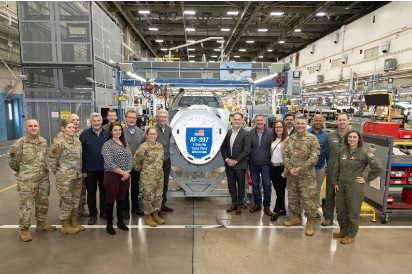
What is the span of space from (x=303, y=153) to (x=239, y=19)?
48.9 ft

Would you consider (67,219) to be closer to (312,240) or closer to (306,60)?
(312,240)

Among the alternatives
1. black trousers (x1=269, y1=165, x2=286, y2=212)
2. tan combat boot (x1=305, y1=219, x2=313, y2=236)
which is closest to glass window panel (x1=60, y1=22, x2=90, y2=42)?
black trousers (x1=269, y1=165, x2=286, y2=212)

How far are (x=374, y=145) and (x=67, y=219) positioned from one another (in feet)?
16.4

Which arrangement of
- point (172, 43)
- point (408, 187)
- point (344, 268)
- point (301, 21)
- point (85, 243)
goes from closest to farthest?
point (344, 268), point (85, 243), point (408, 187), point (301, 21), point (172, 43)

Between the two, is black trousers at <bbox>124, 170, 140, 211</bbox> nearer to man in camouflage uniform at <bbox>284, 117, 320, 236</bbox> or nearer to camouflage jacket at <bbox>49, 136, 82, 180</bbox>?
camouflage jacket at <bbox>49, 136, 82, 180</bbox>

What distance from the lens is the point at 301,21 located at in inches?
691

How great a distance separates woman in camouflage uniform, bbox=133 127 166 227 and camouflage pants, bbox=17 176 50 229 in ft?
4.29

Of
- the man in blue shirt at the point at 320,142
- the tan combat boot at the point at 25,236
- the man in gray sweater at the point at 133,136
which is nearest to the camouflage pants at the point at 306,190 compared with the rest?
the man in blue shirt at the point at 320,142

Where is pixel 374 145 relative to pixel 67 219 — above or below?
above

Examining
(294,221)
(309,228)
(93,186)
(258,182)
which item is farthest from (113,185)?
(309,228)

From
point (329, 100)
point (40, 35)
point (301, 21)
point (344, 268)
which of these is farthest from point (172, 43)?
point (344, 268)

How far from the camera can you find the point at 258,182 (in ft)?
15.2

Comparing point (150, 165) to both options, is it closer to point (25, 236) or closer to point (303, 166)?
point (25, 236)

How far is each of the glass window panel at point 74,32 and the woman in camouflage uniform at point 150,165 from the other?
8079 millimetres
